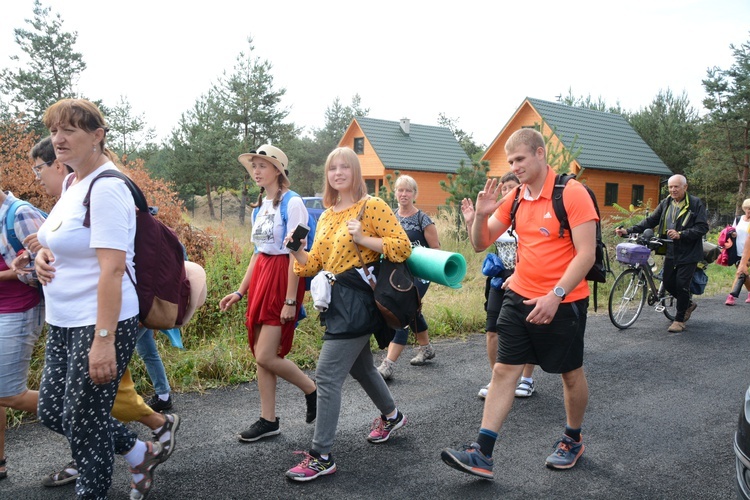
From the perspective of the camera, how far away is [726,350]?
676 cm

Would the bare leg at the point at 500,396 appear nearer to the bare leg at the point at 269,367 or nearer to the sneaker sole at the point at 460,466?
the sneaker sole at the point at 460,466

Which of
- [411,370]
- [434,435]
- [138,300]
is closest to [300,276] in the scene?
[138,300]

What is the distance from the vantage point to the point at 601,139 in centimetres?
3441

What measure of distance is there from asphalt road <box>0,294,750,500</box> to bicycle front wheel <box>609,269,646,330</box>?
1726mm

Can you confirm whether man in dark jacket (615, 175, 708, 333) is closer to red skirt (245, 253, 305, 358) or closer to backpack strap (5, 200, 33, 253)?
red skirt (245, 253, 305, 358)

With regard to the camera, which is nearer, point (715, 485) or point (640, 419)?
point (715, 485)

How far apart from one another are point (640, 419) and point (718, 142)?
3475 cm

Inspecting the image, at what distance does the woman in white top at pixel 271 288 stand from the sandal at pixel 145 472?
0.90 m

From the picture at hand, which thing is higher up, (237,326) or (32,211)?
(32,211)

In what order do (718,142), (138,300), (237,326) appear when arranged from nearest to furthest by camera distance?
(138,300) → (237,326) → (718,142)

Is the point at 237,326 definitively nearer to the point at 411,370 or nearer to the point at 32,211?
the point at 411,370

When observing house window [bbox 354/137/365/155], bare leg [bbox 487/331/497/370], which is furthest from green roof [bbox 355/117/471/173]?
bare leg [bbox 487/331/497/370]

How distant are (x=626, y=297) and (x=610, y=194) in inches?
1099

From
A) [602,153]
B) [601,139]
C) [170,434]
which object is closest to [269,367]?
[170,434]
